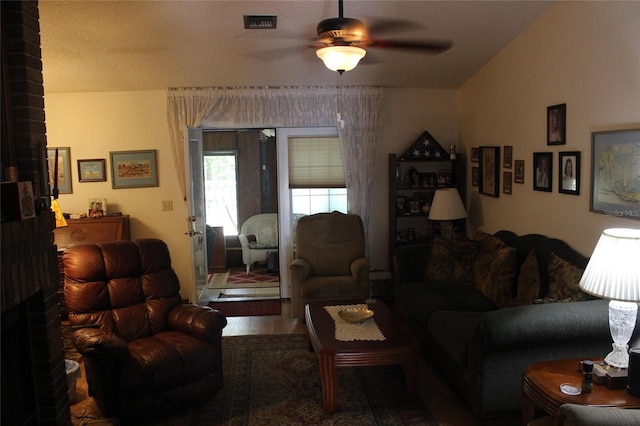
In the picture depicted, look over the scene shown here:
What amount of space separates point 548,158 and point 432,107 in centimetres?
213

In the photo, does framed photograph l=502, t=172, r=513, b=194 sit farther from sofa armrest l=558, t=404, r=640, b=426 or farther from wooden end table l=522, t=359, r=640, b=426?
sofa armrest l=558, t=404, r=640, b=426

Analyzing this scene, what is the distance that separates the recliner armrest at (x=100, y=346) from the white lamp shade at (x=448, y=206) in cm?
334

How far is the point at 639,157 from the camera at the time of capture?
2953 millimetres

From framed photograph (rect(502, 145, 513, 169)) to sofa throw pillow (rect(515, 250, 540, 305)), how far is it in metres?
1.12

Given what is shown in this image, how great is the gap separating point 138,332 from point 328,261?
2240mm

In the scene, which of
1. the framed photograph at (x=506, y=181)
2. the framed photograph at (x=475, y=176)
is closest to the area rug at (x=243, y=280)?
the framed photograph at (x=475, y=176)

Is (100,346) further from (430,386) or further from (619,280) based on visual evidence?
(619,280)

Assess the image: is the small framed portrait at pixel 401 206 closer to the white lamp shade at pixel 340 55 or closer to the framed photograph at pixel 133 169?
the framed photograph at pixel 133 169

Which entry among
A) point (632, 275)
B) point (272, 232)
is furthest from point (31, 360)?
point (272, 232)

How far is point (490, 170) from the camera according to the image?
5023 mm

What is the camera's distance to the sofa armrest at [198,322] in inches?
135

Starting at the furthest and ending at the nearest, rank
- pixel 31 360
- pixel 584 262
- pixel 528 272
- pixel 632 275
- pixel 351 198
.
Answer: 1. pixel 351 198
2. pixel 528 272
3. pixel 584 262
4. pixel 31 360
5. pixel 632 275

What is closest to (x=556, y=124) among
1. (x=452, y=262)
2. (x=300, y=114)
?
(x=452, y=262)

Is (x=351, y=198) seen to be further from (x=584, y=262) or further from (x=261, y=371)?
(x=584, y=262)
